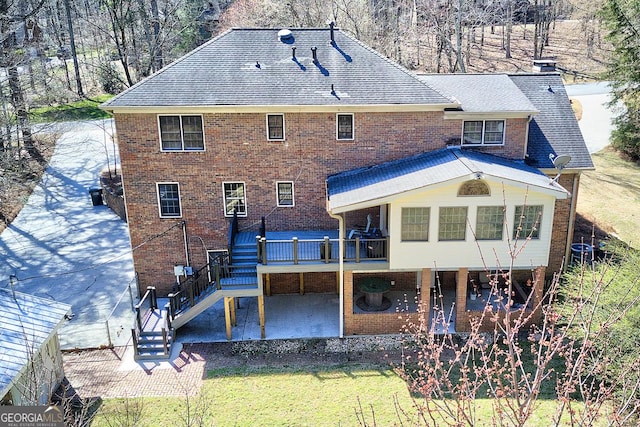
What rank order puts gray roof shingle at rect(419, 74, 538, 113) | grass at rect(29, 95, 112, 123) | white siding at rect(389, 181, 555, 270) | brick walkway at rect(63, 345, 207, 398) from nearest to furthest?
brick walkway at rect(63, 345, 207, 398) < white siding at rect(389, 181, 555, 270) < gray roof shingle at rect(419, 74, 538, 113) < grass at rect(29, 95, 112, 123)

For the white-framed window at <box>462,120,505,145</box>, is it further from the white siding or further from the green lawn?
the green lawn

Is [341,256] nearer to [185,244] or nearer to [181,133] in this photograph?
[185,244]

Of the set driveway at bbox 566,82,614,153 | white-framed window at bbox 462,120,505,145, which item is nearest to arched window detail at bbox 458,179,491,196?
white-framed window at bbox 462,120,505,145

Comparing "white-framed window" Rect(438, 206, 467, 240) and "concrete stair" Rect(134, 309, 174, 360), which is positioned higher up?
"white-framed window" Rect(438, 206, 467, 240)

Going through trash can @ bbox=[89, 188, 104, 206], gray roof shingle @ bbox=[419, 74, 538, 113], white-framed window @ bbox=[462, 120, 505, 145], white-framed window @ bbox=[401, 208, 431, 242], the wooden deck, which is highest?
gray roof shingle @ bbox=[419, 74, 538, 113]

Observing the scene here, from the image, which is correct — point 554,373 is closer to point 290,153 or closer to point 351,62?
point 290,153

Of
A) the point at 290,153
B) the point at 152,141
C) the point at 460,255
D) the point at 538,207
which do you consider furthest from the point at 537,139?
the point at 152,141

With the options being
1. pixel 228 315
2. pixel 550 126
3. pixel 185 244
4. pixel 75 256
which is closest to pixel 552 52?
pixel 550 126
